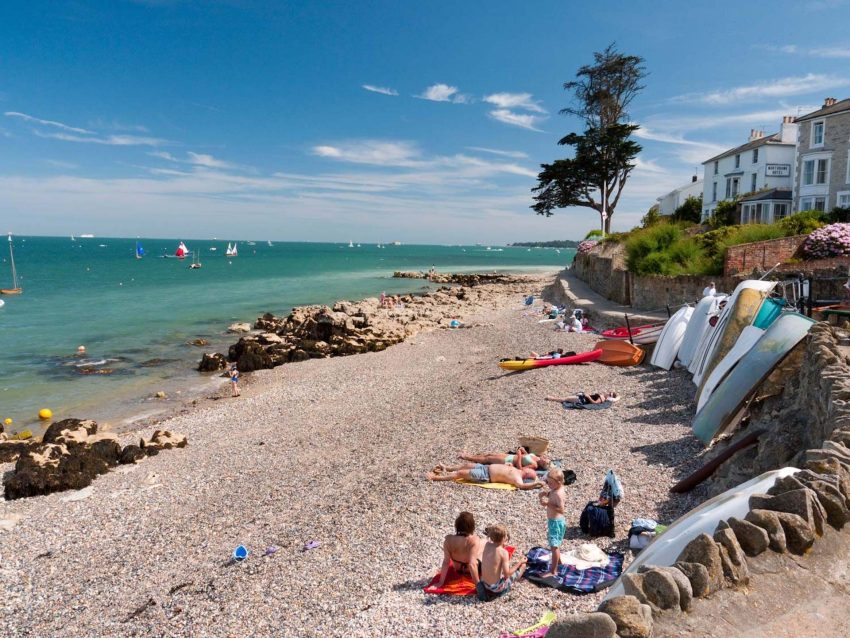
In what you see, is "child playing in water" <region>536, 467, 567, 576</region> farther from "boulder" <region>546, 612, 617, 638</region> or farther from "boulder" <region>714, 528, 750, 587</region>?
"boulder" <region>546, 612, 617, 638</region>

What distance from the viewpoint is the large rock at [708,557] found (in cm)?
324

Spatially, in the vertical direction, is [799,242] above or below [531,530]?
above

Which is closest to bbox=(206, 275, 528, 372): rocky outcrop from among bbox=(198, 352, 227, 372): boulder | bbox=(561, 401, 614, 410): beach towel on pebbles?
bbox=(198, 352, 227, 372): boulder

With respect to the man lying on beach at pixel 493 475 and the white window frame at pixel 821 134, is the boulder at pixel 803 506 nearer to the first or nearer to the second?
the man lying on beach at pixel 493 475

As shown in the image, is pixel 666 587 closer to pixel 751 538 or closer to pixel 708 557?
pixel 708 557

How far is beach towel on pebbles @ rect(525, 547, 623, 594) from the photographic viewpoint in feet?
17.1

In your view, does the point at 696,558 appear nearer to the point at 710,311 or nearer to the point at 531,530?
the point at 531,530

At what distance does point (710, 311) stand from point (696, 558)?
10.0 metres

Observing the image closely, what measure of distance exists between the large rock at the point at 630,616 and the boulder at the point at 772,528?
3.34ft

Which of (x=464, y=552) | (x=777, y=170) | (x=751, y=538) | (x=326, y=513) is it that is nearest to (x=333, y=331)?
(x=326, y=513)

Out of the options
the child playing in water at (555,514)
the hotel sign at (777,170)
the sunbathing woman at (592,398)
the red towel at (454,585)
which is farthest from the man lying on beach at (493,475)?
the hotel sign at (777,170)

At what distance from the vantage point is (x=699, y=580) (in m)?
3.20

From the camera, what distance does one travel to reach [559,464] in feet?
27.2

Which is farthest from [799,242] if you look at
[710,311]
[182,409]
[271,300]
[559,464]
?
[271,300]
